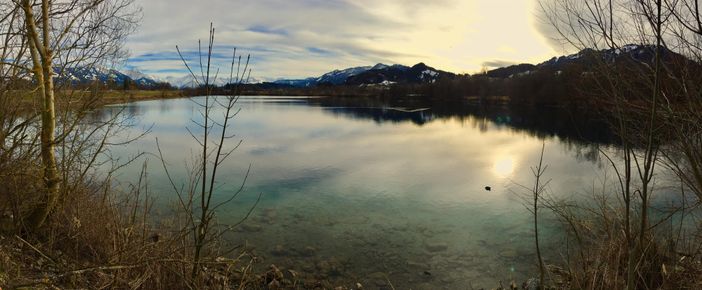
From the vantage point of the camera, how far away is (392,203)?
13.0 m

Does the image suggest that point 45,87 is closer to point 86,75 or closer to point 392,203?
point 86,75

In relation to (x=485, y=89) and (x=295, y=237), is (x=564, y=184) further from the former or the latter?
(x=485, y=89)

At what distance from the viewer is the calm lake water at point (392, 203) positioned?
28.1 feet

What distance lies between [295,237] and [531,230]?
19.3 ft

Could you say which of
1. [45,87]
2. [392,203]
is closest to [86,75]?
[45,87]

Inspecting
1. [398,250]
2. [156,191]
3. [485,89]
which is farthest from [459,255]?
[485,89]

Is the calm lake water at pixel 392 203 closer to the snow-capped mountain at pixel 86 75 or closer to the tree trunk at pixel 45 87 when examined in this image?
the snow-capped mountain at pixel 86 75

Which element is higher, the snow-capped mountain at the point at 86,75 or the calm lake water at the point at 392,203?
the snow-capped mountain at the point at 86,75

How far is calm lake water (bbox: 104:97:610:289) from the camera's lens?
8555 millimetres

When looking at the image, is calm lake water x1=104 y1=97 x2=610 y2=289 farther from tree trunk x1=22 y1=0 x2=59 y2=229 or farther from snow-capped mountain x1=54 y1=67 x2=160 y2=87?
tree trunk x1=22 y1=0 x2=59 y2=229

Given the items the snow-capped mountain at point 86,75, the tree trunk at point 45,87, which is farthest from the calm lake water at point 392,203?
the tree trunk at point 45,87

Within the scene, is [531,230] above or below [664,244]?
below

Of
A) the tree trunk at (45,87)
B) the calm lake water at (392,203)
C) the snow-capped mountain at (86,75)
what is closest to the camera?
the tree trunk at (45,87)

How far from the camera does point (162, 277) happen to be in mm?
5152
